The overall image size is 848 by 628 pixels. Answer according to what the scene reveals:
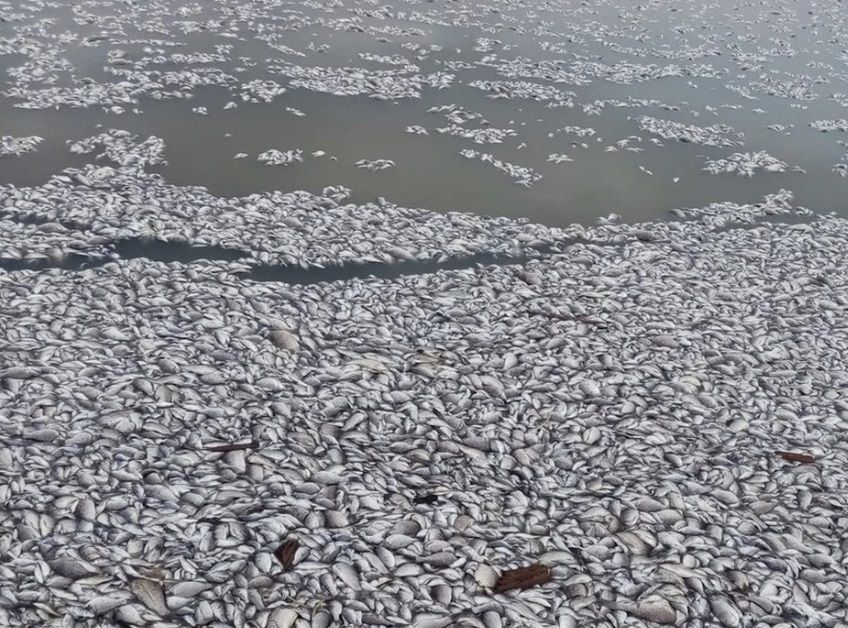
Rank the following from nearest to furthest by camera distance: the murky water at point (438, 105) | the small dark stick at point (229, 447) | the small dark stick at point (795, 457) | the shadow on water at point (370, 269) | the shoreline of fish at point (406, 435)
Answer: the shoreline of fish at point (406, 435) < the small dark stick at point (229, 447) < the small dark stick at point (795, 457) < the shadow on water at point (370, 269) < the murky water at point (438, 105)

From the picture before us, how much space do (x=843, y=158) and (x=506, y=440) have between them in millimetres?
16913

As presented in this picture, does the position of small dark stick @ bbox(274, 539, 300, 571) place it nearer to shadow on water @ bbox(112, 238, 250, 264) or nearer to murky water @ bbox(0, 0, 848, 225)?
shadow on water @ bbox(112, 238, 250, 264)

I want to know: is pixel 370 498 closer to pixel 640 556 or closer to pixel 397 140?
pixel 640 556

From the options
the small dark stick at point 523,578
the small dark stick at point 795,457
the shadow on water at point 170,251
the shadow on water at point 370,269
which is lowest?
the shadow on water at point 170,251

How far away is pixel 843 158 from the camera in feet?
64.5

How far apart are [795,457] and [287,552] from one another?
6.42 meters

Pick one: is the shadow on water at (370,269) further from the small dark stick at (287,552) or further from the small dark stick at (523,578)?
the small dark stick at (523,578)

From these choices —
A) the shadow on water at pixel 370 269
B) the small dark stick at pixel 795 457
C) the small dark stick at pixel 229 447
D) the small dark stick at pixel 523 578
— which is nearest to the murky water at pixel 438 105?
the shadow on water at pixel 370 269

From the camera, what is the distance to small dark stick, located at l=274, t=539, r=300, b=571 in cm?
655

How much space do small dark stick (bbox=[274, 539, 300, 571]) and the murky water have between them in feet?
30.1

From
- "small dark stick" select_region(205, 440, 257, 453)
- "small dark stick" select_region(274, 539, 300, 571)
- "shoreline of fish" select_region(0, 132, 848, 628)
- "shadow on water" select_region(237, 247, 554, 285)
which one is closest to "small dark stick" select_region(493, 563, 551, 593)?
"shoreline of fish" select_region(0, 132, 848, 628)

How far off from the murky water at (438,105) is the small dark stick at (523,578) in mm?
9131

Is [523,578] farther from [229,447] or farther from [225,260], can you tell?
[225,260]

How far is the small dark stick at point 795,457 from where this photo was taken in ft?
28.3
